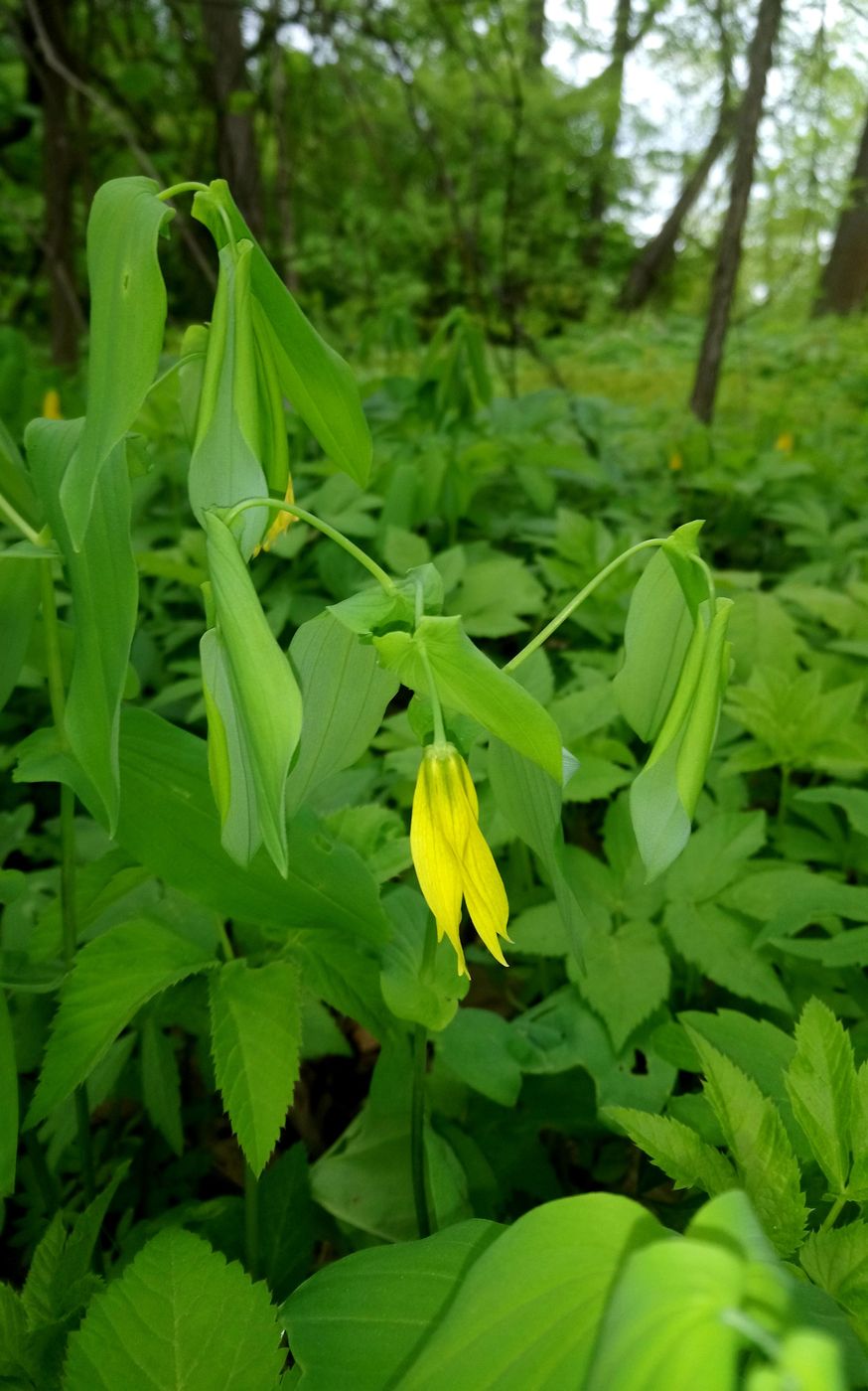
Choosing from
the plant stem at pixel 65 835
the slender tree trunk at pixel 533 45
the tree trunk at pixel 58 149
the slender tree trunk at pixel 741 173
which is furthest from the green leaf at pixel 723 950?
the slender tree trunk at pixel 533 45

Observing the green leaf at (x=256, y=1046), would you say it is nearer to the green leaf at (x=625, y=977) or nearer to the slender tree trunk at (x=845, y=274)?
the green leaf at (x=625, y=977)

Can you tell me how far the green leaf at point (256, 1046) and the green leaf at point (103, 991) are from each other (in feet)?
0.12

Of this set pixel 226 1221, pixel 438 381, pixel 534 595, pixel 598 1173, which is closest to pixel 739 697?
pixel 534 595

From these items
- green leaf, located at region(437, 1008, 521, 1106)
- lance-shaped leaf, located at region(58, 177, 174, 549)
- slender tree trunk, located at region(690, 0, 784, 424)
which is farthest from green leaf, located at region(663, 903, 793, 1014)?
slender tree trunk, located at region(690, 0, 784, 424)

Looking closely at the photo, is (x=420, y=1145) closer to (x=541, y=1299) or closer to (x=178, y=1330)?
(x=178, y=1330)

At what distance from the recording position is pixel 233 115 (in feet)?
8.29

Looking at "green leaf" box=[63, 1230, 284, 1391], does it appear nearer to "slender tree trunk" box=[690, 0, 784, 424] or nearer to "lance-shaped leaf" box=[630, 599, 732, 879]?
"lance-shaped leaf" box=[630, 599, 732, 879]

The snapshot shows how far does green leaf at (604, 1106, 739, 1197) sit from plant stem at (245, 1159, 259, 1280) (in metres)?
0.29

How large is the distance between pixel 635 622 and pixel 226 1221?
64 cm

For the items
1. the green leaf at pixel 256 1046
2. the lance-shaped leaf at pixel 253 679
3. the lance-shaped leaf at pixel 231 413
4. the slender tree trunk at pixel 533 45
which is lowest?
the green leaf at pixel 256 1046

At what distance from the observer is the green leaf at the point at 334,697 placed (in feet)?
1.60

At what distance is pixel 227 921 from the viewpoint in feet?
3.00

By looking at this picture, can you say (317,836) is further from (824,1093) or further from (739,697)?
(739,697)

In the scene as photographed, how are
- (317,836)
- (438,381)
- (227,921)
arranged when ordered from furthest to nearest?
(438,381)
(227,921)
(317,836)
